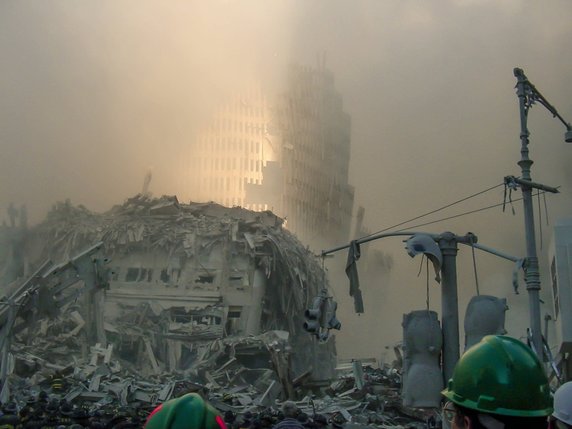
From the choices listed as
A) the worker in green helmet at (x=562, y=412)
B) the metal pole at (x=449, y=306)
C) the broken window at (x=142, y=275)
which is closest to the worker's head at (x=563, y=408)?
the worker in green helmet at (x=562, y=412)

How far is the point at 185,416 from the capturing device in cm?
232

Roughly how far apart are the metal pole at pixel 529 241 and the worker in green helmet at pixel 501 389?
32.3ft

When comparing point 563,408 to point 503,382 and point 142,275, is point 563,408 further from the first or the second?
point 142,275

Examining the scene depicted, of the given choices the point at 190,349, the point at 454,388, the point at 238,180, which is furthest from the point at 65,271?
the point at 238,180

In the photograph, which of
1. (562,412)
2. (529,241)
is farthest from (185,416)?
(529,241)

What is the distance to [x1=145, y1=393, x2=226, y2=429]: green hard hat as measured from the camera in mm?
2311

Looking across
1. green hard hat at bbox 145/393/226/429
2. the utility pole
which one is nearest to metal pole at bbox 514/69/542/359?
the utility pole

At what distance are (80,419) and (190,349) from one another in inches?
700

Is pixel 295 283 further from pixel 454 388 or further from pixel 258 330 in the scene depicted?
pixel 454 388

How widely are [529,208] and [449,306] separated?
4.45 meters

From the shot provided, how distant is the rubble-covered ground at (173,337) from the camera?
67.7 ft

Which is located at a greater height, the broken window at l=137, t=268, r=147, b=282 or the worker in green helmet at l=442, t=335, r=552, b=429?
the broken window at l=137, t=268, r=147, b=282

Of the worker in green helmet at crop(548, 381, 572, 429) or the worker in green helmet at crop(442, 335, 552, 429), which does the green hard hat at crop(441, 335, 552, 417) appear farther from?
the worker in green helmet at crop(548, 381, 572, 429)

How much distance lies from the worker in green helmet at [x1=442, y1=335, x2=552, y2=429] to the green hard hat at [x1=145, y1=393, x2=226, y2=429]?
83cm
